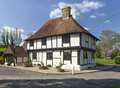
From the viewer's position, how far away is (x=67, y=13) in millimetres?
34906

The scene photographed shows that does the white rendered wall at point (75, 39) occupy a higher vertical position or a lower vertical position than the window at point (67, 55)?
higher

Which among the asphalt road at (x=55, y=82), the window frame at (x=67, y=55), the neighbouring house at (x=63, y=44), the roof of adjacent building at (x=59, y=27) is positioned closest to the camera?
the asphalt road at (x=55, y=82)

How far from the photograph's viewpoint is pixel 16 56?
130ft

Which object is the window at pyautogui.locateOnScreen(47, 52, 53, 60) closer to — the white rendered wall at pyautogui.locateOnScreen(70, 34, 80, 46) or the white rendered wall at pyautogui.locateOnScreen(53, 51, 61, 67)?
the white rendered wall at pyautogui.locateOnScreen(53, 51, 61, 67)

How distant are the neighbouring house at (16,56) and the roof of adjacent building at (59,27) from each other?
186 inches

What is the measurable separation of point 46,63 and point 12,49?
10147 millimetres

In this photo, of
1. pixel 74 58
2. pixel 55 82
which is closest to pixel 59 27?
pixel 74 58

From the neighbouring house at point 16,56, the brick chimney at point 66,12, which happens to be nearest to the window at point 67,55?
the brick chimney at point 66,12

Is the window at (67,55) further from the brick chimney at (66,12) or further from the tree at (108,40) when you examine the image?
the tree at (108,40)

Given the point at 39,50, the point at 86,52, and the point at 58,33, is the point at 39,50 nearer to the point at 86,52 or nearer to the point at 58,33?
the point at 58,33

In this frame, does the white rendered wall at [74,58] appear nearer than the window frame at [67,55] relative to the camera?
Yes

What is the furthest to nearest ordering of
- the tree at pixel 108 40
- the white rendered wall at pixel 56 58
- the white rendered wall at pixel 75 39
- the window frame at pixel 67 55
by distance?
the tree at pixel 108 40 → the white rendered wall at pixel 56 58 → the window frame at pixel 67 55 → the white rendered wall at pixel 75 39

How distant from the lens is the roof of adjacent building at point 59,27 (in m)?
32.2

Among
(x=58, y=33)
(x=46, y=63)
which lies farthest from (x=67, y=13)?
(x=46, y=63)
